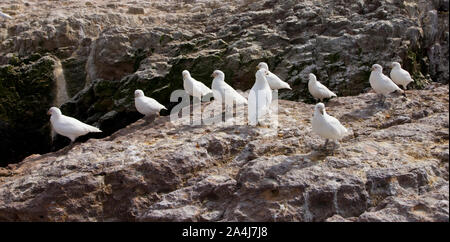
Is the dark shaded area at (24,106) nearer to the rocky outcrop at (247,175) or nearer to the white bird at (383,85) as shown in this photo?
the rocky outcrop at (247,175)

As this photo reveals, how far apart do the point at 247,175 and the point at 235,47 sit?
7117mm

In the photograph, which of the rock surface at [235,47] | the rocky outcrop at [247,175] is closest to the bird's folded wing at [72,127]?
the rocky outcrop at [247,175]

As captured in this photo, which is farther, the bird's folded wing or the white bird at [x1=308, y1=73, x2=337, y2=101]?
the white bird at [x1=308, y1=73, x2=337, y2=101]

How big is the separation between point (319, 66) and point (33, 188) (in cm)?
817

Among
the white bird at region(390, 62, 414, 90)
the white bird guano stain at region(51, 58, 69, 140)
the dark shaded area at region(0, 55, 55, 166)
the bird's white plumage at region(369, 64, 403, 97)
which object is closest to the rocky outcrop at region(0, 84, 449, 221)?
the bird's white plumage at region(369, 64, 403, 97)

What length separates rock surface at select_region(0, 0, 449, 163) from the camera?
13781mm

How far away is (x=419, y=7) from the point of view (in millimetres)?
14789

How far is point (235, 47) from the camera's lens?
568 inches

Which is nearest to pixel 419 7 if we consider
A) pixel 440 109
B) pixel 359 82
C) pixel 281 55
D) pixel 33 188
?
pixel 359 82

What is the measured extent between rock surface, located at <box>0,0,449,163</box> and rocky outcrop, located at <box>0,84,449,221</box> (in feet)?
13.7

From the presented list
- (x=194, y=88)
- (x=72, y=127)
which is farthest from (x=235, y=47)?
(x=72, y=127)

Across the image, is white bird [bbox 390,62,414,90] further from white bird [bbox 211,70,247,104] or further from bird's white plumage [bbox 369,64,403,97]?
white bird [bbox 211,70,247,104]

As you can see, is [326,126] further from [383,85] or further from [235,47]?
[235,47]
